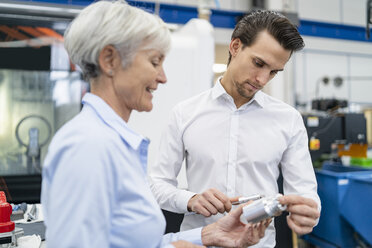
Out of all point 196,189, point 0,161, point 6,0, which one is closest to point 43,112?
point 0,161

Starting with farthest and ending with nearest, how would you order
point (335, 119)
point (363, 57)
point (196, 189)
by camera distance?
1. point (363, 57)
2. point (335, 119)
3. point (196, 189)

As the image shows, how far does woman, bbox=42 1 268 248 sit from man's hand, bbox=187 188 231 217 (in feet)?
0.82

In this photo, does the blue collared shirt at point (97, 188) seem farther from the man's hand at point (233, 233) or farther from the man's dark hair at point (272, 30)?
the man's dark hair at point (272, 30)

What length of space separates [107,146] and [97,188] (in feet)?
0.30

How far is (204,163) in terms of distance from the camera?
136cm

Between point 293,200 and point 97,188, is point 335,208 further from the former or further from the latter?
point 97,188

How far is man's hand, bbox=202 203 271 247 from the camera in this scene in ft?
3.43

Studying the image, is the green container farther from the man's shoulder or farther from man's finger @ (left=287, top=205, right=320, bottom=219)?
man's finger @ (left=287, top=205, right=320, bottom=219)

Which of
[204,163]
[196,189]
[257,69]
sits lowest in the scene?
[196,189]

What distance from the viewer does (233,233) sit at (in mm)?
1105

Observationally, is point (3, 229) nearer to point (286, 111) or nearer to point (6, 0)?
point (286, 111)

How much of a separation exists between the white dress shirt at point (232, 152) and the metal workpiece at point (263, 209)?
34 centimetres

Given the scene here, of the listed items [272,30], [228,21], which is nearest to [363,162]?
[272,30]

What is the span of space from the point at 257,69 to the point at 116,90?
672mm
